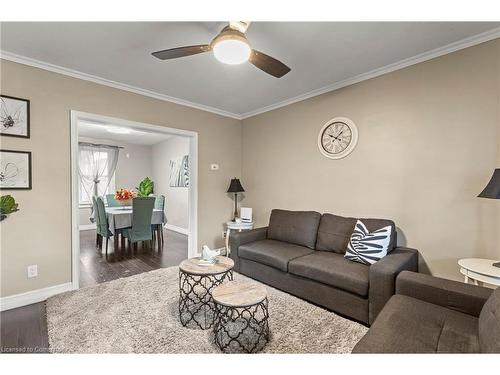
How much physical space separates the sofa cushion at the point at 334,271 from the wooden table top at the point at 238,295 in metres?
0.73

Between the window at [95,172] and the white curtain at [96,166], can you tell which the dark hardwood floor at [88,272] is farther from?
the white curtain at [96,166]

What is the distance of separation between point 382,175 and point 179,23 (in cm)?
248

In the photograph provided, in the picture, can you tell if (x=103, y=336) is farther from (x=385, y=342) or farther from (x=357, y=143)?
(x=357, y=143)

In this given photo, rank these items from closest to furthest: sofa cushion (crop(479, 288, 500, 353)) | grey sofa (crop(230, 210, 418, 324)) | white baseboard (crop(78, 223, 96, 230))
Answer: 1. sofa cushion (crop(479, 288, 500, 353))
2. grey sofa (crop(230, 210, 418, 324))
3. white baseboard (crop(78, 223, 96, 230))

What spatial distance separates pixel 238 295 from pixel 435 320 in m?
1.21

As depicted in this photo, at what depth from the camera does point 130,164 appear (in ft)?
23.6

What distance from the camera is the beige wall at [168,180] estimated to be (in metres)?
6.19

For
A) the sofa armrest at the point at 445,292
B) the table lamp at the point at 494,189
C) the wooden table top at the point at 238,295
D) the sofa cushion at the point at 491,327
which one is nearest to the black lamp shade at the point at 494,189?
the table lamp at the point at 494,189

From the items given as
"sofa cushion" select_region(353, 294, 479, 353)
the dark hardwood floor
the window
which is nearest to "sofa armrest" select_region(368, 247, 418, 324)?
"sofa cushion" select_region(353, 294, 479, 353)

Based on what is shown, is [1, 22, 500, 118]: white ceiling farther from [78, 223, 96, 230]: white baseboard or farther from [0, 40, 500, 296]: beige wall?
[78, 223, 96, 230]: white baseboard

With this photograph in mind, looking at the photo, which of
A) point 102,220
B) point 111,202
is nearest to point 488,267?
point 102,220

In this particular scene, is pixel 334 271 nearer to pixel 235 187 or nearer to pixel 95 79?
pixel 235 187

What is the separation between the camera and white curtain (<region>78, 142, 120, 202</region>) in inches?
254

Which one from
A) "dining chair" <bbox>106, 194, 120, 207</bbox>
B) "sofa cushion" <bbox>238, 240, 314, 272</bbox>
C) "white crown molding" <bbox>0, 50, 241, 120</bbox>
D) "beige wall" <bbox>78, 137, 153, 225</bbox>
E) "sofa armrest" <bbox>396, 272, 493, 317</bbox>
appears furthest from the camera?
"beige wall" <bbox>78, 137, 153, 225</bbox>
